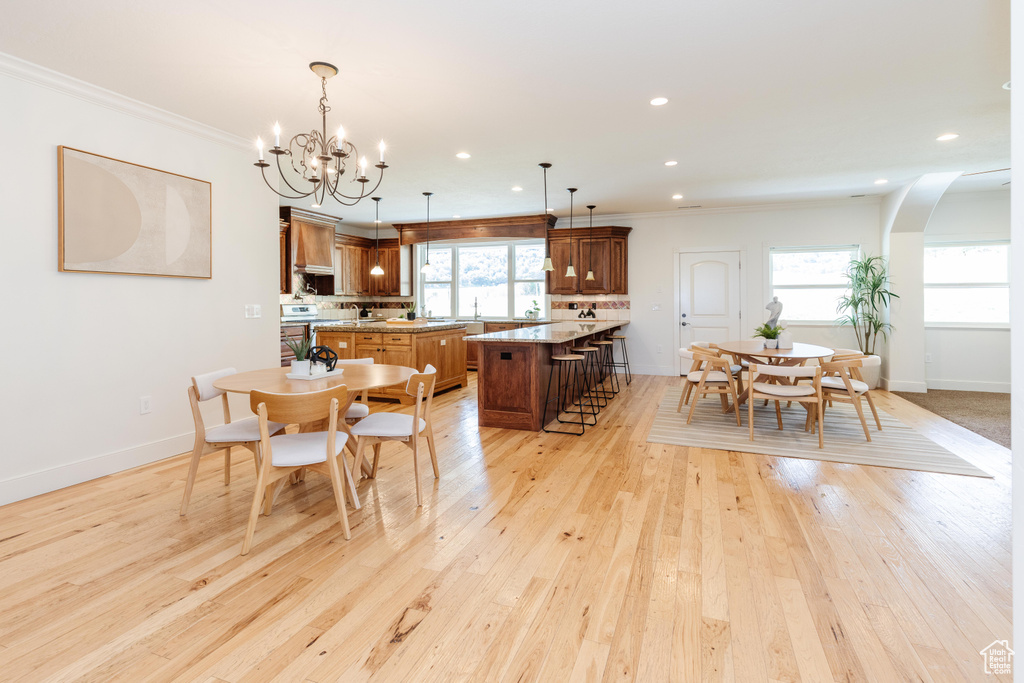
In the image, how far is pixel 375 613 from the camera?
1893 mm

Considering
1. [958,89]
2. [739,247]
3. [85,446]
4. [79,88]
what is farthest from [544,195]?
[85,446]

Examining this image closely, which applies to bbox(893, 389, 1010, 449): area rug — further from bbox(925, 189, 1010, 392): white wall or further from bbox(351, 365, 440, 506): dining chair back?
bbox(351, 365, 440, 506): dining chair back

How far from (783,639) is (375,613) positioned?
1.45 metres

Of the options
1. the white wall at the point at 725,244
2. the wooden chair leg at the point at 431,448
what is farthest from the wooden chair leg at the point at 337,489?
the white wall at the point at 725,244

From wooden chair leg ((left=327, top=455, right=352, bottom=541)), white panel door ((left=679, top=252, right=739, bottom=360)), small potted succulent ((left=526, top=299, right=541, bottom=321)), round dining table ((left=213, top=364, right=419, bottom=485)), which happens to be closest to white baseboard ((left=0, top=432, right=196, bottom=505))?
round dining table ((left=213, top=364, right=419, bottom=485))

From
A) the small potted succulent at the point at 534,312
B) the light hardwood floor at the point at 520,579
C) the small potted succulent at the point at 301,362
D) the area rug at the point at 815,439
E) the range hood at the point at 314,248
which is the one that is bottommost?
the light hardwood floor at the point at 520,579

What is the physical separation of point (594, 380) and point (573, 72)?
4310 millimetres

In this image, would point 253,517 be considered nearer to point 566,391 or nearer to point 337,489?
point 337,489

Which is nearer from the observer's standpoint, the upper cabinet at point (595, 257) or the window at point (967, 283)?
the window at point (967, 283)

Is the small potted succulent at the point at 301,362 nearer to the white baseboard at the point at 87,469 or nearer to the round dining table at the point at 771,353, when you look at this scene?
the white baseboard at the point at 87,469

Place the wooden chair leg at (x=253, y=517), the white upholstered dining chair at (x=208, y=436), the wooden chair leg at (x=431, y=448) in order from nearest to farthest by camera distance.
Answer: the wooden chair leg at (x=253, y=517) → the white upholstered dining chair at (x=208, y=436) → the wooden chair leg at (x=431, y=448)

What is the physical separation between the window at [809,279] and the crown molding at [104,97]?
6.93 m

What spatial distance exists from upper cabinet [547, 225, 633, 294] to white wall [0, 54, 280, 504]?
4.80m

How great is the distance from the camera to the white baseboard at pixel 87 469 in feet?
9.78
